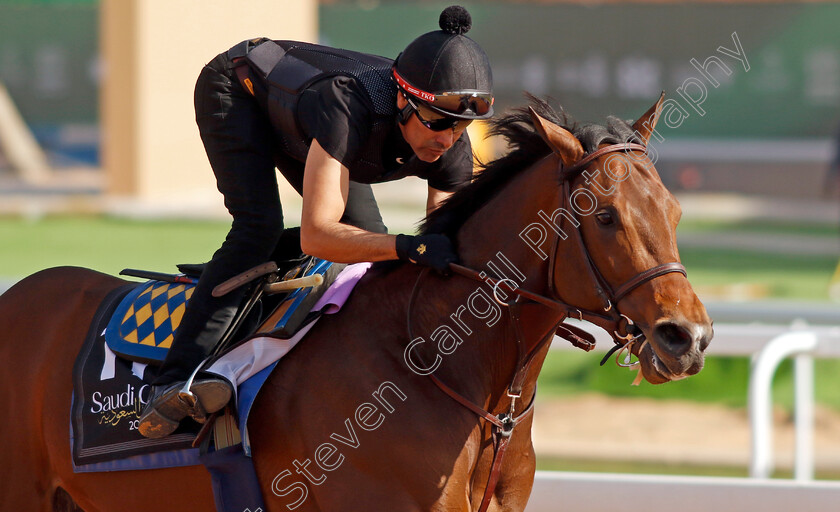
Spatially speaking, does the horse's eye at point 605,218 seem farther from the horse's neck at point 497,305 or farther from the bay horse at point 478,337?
the horse's neck at point 497,305

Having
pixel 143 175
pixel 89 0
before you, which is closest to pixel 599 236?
pixel 143 175

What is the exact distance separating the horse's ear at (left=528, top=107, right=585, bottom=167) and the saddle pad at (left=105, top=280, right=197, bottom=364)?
1.28 meters

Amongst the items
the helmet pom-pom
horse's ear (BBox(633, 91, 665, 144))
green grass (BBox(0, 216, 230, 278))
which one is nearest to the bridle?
horse's ear (BBox(633, 91, 665, 144))

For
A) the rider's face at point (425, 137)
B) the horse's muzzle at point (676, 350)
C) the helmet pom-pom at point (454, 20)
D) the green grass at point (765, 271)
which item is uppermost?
the green grass at point (765, 271)

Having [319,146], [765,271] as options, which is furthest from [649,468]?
[765,271]

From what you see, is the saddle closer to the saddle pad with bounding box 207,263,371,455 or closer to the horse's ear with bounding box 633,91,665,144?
the saddle pad with bounding box 207,263,371,455

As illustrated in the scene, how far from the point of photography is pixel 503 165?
9.56 ft

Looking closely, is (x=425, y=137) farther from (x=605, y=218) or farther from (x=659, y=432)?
(x=659, y=432)

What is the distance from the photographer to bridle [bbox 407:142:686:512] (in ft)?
8.34

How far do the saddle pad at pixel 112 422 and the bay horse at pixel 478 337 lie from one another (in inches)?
2.3

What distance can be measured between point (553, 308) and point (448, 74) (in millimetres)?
705

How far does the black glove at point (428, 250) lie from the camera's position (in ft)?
8.79

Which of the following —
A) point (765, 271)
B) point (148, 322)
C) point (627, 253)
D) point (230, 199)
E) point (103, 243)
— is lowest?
point (148, 322)

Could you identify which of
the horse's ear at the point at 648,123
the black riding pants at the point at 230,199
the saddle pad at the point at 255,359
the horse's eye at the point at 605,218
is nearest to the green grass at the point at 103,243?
the black riding pants at the point at 230,199
